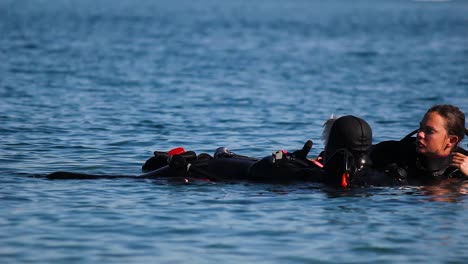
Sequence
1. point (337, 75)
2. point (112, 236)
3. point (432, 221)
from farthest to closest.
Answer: point (337, 75)
point (432, 221)
point (112, 236)

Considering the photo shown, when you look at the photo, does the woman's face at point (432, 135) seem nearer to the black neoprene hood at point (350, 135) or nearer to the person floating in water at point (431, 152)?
the person floating in water at point (431, 152)

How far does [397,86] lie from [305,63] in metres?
9.26

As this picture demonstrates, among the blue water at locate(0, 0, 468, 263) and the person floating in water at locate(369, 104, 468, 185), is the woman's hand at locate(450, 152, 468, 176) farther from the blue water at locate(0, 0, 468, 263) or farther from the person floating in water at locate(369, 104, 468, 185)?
the blue water at locate(0, 0, 468, 263)

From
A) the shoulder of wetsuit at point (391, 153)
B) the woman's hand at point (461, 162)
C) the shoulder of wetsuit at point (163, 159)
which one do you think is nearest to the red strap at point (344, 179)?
the shoulder of wetsuit at point (391, 153)

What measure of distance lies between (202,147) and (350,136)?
16.9 feet

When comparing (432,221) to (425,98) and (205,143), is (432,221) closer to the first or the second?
(205,143)

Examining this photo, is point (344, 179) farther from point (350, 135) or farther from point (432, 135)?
point (432, 135)

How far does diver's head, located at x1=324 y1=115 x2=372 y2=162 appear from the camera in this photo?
35.3 ft

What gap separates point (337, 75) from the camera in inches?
1224

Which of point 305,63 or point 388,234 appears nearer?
point 388,234

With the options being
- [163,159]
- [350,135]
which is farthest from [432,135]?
[163,159]

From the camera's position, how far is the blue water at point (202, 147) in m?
9.20

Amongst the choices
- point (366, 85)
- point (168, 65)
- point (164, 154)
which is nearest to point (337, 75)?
point (366, 85)

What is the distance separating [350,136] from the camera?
10773 millimetres
